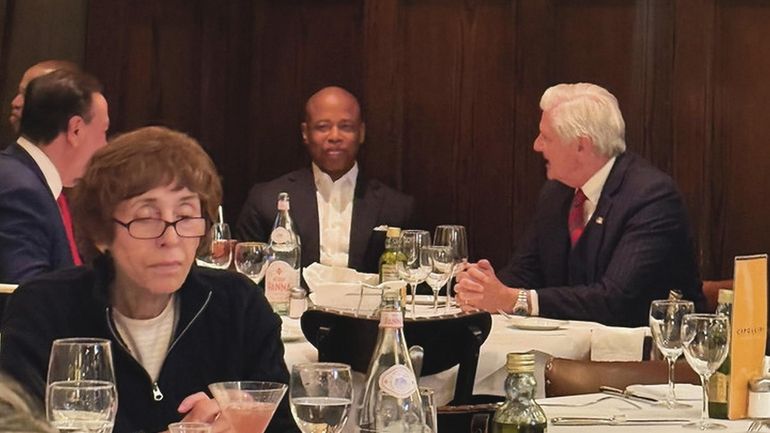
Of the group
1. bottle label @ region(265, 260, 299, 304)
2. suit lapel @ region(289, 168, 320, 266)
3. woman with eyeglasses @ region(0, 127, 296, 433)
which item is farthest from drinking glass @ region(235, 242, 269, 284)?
suit lapel @ region(289, 168, 320, 266)

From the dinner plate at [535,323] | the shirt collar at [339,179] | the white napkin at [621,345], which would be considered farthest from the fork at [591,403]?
the shirt collar at [339,179]

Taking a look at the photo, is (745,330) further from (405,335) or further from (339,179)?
(339,179)

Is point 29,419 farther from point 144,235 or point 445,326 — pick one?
point 445,326

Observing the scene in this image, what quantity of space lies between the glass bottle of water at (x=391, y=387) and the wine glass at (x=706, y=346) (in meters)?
0.78

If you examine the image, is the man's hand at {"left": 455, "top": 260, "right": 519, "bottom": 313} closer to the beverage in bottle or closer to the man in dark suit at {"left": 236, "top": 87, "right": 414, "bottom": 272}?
the man in dark suit at {"left": 236, "top": 87, "right": 414, "bottom": 272}

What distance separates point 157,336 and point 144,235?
0.65 ft

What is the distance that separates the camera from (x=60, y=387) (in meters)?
1.92

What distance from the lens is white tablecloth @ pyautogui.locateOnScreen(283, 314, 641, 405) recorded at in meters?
3.86

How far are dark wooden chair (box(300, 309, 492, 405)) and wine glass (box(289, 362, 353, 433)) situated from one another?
147cm

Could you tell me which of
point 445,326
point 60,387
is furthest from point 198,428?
point 445,326

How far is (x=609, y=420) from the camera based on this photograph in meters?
2.58

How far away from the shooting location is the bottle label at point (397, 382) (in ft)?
6.73

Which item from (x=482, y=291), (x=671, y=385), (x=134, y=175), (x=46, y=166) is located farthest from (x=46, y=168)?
(x=671, y=385)

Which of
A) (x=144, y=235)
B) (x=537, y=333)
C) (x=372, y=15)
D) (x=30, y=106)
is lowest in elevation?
(x=537, y=333)
